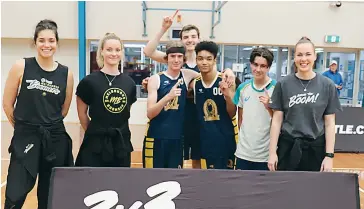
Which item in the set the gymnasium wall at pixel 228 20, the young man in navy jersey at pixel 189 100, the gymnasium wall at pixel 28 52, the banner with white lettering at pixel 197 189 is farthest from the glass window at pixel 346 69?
the banner with white lettering at pixel 197 189

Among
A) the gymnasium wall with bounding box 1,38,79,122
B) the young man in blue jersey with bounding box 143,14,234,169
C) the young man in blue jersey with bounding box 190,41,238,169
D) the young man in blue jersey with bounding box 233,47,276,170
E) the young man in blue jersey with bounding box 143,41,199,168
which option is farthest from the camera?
the gymnasium wall with bounding box 1,38,79,122

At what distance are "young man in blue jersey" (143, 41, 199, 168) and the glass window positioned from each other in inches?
275

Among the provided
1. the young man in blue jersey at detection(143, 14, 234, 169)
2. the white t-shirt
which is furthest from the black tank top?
the white t-shirt

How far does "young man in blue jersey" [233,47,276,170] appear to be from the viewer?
8.40 feet

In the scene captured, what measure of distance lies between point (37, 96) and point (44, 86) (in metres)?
0.08

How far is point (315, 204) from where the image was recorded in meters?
1.94

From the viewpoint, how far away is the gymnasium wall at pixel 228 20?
7711 mm

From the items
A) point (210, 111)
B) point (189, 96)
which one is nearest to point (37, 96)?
point (189, 96)

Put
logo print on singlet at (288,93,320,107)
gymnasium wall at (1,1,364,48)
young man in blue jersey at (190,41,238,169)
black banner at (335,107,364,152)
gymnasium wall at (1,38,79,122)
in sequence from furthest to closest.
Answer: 1. gymnasium wall at (1,38,79,122)
2. gymnasium wall at (1,1,364,48)
3. black banner at (335,107,364,152)
4. young man in blue jersey at (190,41,238,169)
5. logo print on singlet at (288,93,320,107)

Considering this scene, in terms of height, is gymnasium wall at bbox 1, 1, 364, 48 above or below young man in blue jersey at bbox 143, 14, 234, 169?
above

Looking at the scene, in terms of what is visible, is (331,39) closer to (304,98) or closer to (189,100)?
(189,100)

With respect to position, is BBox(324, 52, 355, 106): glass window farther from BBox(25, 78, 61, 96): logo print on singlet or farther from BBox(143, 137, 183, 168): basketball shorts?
BBox(25, 78, 61, 96): logo print on singlet

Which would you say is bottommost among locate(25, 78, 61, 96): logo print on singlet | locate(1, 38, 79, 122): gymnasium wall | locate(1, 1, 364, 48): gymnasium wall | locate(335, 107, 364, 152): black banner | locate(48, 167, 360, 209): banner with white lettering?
locate(335, 107, 364, 152): black banner

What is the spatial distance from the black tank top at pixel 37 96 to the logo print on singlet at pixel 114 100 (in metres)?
0.33
